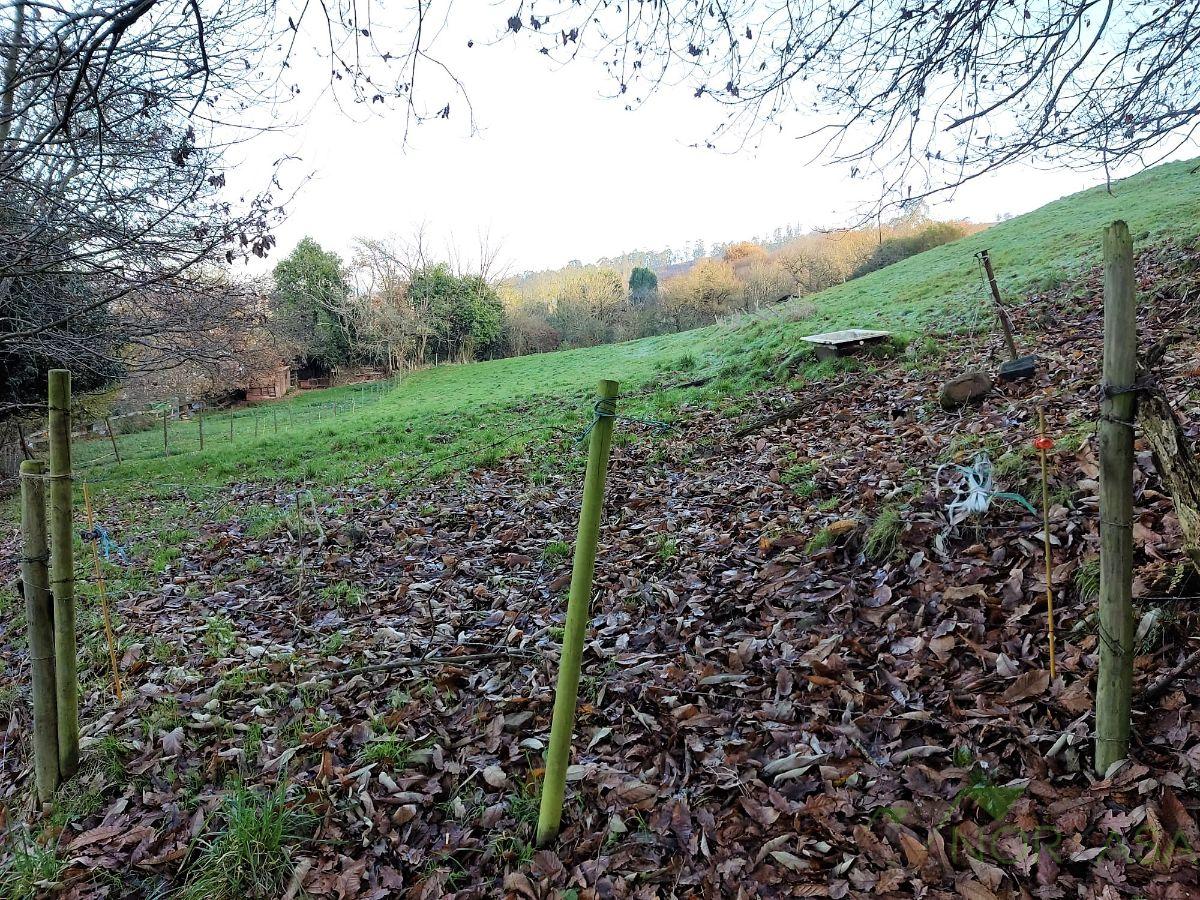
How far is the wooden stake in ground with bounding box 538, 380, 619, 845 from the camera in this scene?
2170 mm

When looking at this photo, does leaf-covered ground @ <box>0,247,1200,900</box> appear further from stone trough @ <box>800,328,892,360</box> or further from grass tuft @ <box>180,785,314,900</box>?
stone trough @ <box>800,328,892,360</box>

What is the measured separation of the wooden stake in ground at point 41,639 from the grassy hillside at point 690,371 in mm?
6187

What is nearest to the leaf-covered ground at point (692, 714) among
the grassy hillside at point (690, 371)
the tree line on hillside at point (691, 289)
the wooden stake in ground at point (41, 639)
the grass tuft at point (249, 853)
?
the grass tuft at point (249, 853)

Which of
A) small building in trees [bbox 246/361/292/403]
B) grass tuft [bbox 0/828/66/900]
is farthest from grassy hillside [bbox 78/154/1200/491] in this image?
small building in trees [bbox 246/361/292/403]

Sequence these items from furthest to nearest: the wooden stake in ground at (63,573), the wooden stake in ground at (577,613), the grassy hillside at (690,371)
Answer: the grassy hillside at (690,371) → the wooden stake in ground at (63,573) → the wooden stake in ground at (577,613)

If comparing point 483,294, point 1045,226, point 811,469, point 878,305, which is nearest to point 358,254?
point 483,294

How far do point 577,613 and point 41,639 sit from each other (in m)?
2.67

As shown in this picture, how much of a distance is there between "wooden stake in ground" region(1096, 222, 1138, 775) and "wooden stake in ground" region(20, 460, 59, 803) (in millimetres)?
4269

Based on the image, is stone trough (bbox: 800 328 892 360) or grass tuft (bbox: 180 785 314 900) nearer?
grass tuft (bbox: 180 785 314 900)

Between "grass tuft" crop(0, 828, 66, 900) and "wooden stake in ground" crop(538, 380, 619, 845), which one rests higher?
"wooden stake in ground" crop(538, 380, 619, 845)

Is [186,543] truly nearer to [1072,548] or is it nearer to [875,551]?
[875,551]

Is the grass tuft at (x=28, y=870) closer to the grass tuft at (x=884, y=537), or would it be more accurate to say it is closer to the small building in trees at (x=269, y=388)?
the grass tuft at (x=884, y=537)

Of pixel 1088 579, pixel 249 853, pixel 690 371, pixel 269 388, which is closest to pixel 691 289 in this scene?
pixel 690 371

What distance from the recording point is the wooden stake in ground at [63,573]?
2.87 m
